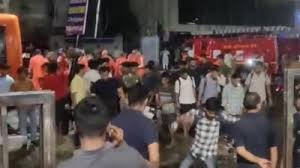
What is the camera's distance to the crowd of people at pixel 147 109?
382 cm

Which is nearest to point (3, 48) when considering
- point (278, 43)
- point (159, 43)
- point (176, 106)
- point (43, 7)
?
point (176, 106)

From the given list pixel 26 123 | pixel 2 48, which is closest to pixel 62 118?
pixel 26 123

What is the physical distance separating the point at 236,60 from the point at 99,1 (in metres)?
9.41

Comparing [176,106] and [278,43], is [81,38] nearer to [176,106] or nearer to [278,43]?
[278,43]

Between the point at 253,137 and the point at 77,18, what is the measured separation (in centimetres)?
2172

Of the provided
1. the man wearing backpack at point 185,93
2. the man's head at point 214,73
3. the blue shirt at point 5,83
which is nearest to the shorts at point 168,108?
the man wearing backpack at point 185,93

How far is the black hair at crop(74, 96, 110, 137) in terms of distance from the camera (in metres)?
3.75

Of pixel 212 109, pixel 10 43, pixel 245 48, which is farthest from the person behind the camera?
pixel 245 48

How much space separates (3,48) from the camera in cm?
1515

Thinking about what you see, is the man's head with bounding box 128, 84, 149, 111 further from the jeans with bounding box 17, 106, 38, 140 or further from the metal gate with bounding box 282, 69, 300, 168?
the jeans with bounding box 17, 106, 38, 140

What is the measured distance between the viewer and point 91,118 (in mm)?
3773

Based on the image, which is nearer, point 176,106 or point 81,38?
point 176,106

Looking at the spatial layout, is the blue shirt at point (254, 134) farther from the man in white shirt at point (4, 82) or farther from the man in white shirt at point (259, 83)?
the man in white shirt at point (259, 83)

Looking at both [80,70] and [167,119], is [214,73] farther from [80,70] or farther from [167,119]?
[80,70]
